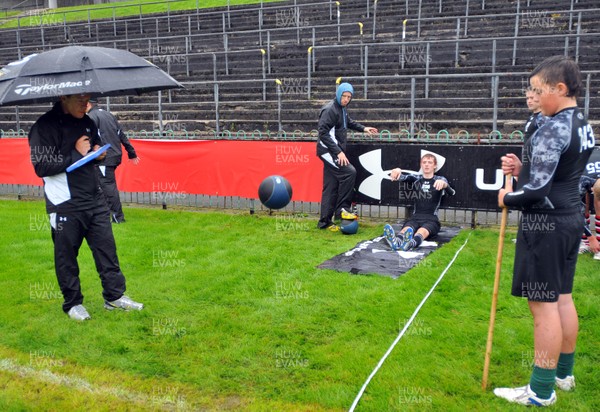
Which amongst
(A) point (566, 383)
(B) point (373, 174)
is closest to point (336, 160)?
(B) point (373, 174)

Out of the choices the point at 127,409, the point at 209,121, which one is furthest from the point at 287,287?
the point at 209,121

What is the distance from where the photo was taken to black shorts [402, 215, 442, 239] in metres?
8.91

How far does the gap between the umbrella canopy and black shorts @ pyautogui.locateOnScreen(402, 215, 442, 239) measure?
4.80 m

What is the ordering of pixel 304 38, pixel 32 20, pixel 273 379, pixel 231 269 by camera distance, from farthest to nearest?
pixel 32 20, pixel 304 38, pixel 231 269, pixel 273 379

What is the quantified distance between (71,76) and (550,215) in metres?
4.14

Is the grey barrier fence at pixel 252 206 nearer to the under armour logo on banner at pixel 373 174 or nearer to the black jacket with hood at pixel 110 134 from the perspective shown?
the under armour logo on banner at pixel 373 174

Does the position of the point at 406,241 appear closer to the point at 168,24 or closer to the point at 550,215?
the point at 550,215

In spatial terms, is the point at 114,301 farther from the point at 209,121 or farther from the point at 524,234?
the point at 209,121

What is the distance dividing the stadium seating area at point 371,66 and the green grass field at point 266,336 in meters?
5.22

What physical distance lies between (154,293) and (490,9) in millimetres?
17361

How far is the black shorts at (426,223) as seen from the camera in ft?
29.2

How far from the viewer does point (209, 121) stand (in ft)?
54.5

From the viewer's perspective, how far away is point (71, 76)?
514 cm

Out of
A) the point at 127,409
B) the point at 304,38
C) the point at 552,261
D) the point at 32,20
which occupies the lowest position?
the point at 127,409
